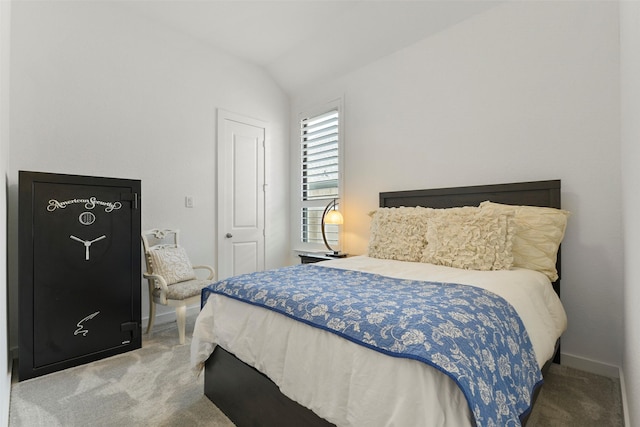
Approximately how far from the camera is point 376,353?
3.42 feet

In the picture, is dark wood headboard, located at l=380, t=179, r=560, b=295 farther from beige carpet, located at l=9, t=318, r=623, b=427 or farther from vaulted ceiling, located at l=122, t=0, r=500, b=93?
vaulted ceiling, located at l=122, t=0, r=500, b=93

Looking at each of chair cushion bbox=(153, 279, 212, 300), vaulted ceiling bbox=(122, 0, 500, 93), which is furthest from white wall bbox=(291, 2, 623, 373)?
chair cushion bbox=(153, 279, 212, 300)

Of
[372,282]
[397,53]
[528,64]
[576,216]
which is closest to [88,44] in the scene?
[397,53]

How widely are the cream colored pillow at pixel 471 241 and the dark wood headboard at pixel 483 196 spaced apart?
41cm

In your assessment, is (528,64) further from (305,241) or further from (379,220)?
(305,241)

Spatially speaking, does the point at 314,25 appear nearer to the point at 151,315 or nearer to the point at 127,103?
the point at 127,103

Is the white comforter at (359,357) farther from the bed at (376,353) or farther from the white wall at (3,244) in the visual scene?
the white wall at (3,244)

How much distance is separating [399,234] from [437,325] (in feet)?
5.35

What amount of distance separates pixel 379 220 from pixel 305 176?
1.79 metres

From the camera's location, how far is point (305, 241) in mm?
4383

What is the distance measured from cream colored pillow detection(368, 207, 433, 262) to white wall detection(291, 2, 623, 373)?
589 mm

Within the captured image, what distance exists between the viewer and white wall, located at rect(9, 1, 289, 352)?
2.61m

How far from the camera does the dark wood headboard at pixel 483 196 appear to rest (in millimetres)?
2357

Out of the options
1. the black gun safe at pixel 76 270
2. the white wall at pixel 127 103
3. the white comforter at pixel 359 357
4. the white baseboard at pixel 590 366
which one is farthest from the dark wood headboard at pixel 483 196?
the black gun safe at pixel 76 270
